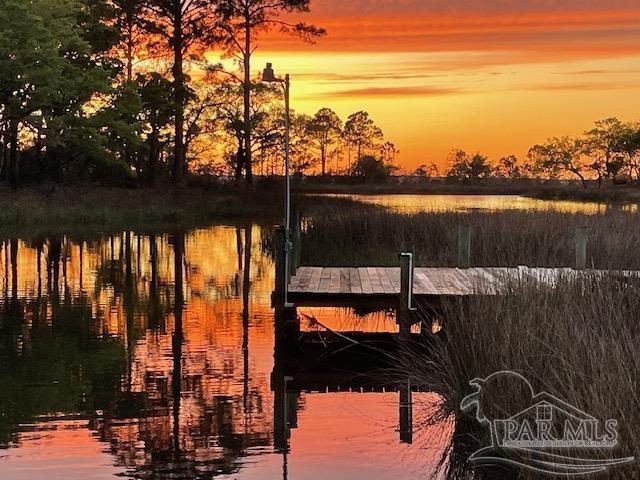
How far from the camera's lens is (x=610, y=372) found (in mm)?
5969

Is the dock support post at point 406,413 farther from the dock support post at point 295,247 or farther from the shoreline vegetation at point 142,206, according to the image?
the shoreline vegetation at point 142,206

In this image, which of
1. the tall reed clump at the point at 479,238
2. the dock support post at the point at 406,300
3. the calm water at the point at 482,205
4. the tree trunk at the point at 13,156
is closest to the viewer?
the dock support post at the point at 406,300

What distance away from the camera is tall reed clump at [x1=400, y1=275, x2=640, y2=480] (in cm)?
560

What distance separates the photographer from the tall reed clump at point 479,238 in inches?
620

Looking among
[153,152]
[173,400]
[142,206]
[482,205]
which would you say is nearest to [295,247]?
[173,400]

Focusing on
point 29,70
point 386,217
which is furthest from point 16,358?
point 29,70

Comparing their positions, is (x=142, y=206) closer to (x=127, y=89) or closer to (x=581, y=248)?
(x=127, y=89)

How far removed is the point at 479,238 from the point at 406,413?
965 centimetres

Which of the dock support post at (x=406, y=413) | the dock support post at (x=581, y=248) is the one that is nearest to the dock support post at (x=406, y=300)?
the dock support post at (x=406, y=413)

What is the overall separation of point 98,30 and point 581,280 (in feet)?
125

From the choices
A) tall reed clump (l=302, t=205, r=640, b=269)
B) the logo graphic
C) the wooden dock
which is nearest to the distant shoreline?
tall reed clump (l=302, t=205, r=640, b=269)

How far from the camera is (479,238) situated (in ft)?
58.4

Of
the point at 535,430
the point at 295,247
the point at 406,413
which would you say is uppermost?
the point at 295,247

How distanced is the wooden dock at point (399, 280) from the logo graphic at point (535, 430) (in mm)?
2401
